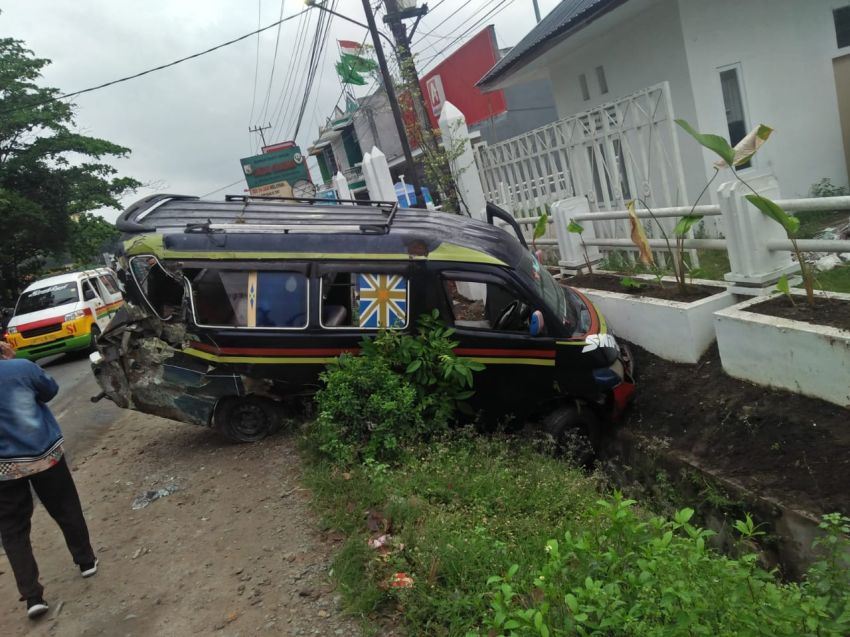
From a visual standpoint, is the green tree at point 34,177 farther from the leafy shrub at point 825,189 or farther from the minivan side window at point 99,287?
the leafy shrub at point 825,189

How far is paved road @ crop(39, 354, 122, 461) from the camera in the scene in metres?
7.48

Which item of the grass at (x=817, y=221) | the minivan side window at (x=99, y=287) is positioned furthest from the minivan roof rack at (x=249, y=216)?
the minivan side window at (x=99, y=287)

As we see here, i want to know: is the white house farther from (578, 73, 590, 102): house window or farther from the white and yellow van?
the white and yellow van

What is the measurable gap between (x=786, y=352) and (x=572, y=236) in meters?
3.90

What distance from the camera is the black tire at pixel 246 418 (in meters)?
5.70

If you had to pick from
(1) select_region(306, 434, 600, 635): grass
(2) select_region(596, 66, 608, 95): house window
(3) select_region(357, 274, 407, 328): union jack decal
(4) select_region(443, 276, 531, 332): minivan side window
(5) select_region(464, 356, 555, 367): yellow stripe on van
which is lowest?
(1) select_region(306, 434, 600, 635): grass

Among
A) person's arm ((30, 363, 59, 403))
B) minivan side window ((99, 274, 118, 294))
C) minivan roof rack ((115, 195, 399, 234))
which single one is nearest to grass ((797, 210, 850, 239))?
minivan roof rack ((115, 195, 399, 234))

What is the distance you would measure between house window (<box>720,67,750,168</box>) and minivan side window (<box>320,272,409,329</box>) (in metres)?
6.57

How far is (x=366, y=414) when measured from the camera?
4777mm

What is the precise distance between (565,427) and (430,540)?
7.72 ft

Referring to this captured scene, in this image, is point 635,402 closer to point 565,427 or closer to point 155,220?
point 565,427

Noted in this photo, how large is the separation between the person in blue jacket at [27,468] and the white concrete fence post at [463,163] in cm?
704

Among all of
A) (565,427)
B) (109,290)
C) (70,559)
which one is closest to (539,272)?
(565,427)

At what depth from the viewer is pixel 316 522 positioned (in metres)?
4.14
